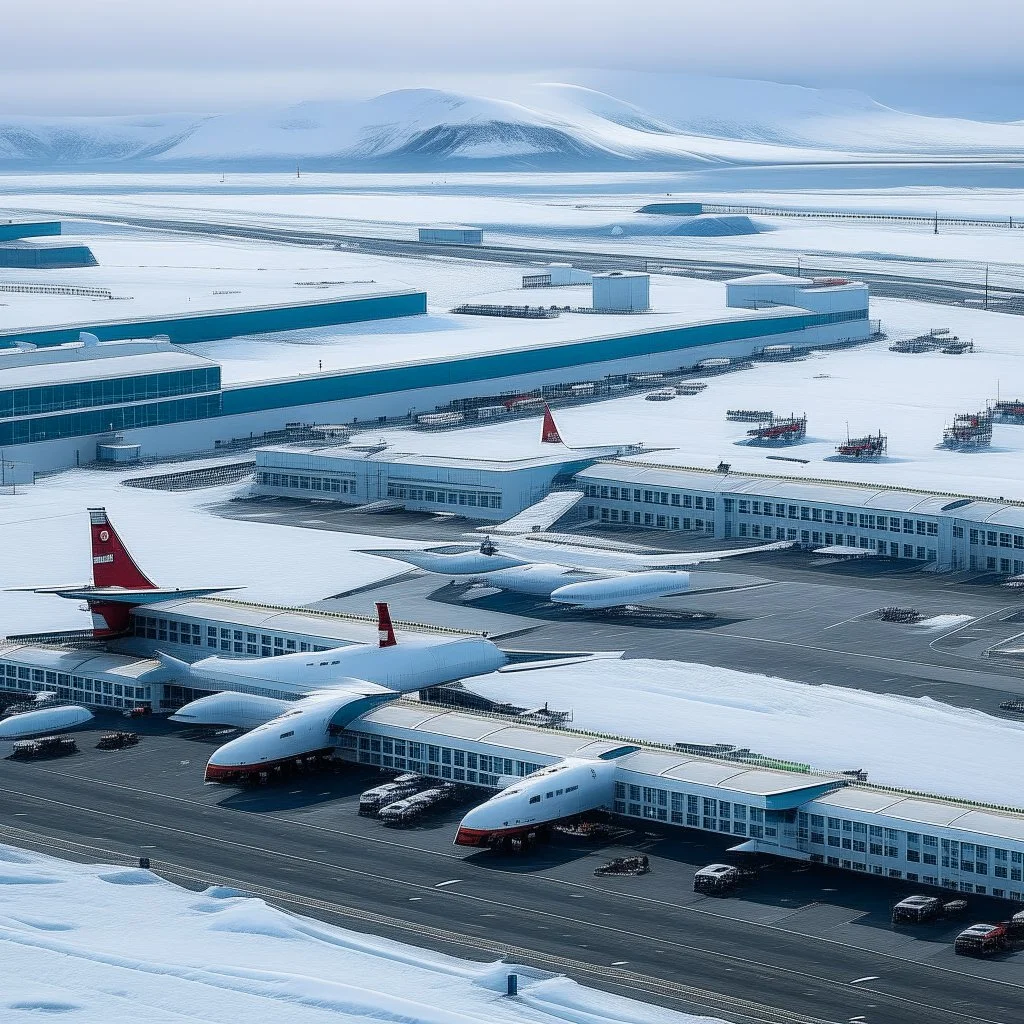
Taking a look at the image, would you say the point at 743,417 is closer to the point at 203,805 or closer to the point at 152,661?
the point at 152,661

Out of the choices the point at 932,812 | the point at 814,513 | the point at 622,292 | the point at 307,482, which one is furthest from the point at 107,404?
the point at 932,812

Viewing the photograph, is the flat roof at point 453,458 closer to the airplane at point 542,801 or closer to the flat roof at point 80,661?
the flat roof at point 80,661

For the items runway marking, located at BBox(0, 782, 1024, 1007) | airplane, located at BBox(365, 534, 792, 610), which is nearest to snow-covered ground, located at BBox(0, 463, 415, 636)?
airplane, located at BBox(365, 534, 792, 610)

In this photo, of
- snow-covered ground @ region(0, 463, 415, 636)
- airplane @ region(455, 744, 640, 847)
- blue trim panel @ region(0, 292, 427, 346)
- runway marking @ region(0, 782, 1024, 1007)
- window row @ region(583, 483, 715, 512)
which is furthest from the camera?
blue trim panel @ region(0, 292, 427, 346)

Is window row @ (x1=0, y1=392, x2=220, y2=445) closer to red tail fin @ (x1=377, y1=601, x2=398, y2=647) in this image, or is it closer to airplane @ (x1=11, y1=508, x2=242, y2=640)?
airplane @ (x1=11, y1=508, x2=242, y2=640)

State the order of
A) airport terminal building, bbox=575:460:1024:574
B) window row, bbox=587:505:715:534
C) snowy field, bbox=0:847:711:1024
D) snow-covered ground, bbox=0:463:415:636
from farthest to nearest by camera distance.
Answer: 1. window row, bbox=587:505:715:534
2. airport terminal building, bbox=575:460:1024:574
3. snow-covered ground, bbox=0:463:415:636
4. snowy field, bbox=0:847:711:1024

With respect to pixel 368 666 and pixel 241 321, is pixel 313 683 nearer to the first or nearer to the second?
pixel 368 666
